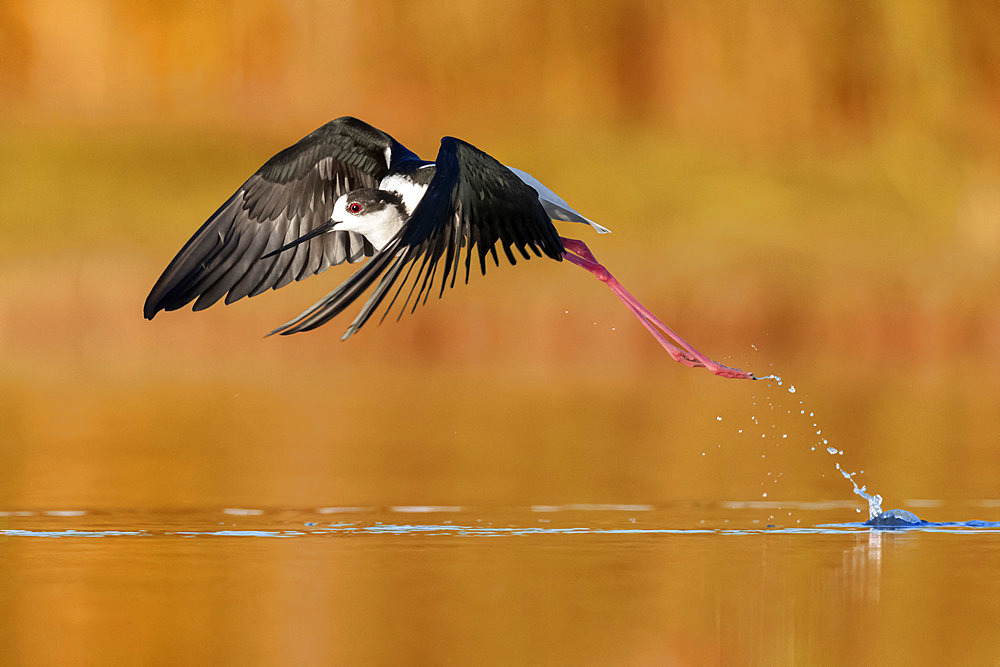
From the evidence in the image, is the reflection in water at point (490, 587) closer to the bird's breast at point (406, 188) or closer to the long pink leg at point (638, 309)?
the long pink leg at point (638, 309)

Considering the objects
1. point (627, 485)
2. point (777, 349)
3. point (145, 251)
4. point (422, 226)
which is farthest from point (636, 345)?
point (422, 226)

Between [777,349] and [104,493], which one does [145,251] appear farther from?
[104,493]

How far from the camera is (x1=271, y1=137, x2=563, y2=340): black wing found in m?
7.46

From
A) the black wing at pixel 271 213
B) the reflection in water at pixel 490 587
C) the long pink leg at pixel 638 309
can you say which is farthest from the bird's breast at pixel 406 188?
the reflection in water at pixel 490 587

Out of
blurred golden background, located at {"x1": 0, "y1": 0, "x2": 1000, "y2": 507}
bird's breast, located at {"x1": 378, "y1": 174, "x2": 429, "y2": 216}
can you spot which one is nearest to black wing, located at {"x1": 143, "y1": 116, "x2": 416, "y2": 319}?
bird's breast, located at {"x1": 378, "y1": 174, "x2": 429, "y2": 216}

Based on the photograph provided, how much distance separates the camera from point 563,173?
3638cm

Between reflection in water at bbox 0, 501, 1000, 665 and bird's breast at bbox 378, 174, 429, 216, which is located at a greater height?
bird's breast at bbox 378, 174, 429, 216

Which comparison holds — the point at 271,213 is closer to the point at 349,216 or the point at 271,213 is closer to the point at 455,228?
the point at 349,216

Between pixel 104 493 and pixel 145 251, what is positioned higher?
pixel 145 251

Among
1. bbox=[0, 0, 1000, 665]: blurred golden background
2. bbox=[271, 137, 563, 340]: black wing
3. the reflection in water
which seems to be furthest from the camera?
bbox=[271, 137, 563, 340]: black wing

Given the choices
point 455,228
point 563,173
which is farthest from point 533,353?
point 455,228

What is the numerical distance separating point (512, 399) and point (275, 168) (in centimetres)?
844

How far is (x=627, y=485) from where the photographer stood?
33.2ft

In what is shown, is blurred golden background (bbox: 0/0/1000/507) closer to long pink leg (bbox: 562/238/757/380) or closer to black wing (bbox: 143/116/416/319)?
long pink leg (bbox: 562/238/757/380)
